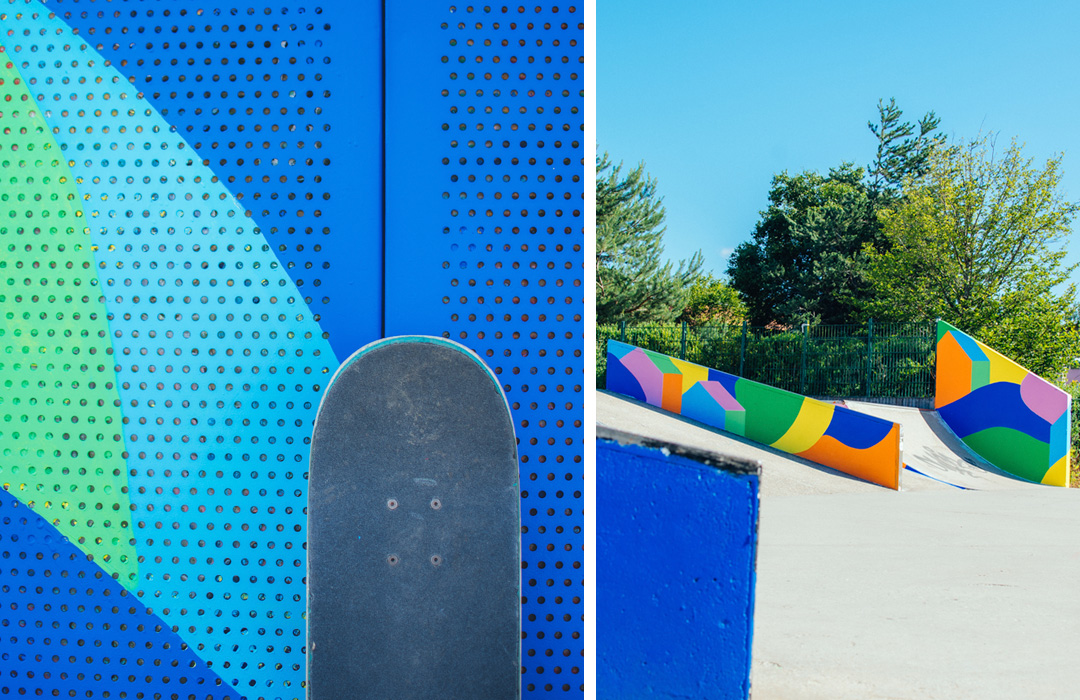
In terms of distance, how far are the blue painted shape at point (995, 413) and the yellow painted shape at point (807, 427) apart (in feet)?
12.5

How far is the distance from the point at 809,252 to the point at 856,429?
25.7 meters

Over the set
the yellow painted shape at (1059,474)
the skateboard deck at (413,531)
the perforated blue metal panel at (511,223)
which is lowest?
the yellow painted shape at (1059,474)

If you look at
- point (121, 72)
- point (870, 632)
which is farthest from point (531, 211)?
point (870, 632)

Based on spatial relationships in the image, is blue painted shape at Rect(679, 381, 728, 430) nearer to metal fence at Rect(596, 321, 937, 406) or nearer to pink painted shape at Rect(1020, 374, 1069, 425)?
pink painted shape at Rect(1020, 374, 1069, 425)

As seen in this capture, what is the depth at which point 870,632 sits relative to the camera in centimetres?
Result: 409

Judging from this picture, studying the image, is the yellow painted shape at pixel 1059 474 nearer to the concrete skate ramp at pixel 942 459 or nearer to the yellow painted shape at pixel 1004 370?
the concrete skate ramp at pixel 942 459

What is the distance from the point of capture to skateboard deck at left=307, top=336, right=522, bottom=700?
1.82 m

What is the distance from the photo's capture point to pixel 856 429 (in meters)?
10.6

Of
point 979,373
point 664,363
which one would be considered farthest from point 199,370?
point 979,373

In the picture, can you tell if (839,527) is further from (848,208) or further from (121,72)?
(848,208)

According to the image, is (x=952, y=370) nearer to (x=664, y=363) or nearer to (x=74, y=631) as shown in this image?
(x=664, y=363)

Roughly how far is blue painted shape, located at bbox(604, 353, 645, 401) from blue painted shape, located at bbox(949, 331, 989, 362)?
648 cm

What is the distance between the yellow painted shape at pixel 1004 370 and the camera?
1190cm

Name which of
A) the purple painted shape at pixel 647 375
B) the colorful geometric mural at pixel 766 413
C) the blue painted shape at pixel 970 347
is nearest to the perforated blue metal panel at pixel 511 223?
the colorful geometric mural at pixel 766 413
